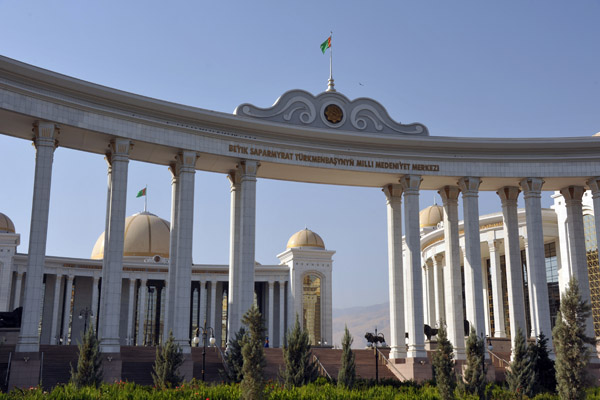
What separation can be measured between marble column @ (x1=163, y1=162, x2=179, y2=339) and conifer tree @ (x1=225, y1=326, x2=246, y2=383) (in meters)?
3.70

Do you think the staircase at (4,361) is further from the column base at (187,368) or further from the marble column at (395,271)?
the marble column at (395,271)

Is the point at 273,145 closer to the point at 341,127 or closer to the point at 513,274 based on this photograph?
the point at 341,127

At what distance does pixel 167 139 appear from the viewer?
32.4m

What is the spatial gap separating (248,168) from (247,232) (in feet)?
11.0

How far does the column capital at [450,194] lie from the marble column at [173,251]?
16.2 metres

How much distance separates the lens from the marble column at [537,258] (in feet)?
117

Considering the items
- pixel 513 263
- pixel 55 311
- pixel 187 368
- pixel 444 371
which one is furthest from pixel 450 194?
pixel 55 311

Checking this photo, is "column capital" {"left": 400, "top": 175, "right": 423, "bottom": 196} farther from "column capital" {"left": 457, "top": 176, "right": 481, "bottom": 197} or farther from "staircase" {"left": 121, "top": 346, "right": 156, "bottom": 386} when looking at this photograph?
"staircase" {"left": 121, "top": 346, "right": 156, "bottom": 386}

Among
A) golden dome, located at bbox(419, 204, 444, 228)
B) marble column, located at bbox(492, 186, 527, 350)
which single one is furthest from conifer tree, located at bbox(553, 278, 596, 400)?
golden dome, located at bbox(419, 204, 444, 228)

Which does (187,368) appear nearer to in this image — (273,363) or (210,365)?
(210,365)

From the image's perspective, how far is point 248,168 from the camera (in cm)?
3425

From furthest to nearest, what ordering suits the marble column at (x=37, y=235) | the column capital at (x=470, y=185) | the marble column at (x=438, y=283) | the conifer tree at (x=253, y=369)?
the marble column at (x=438, y=283), the column capital at (x=470, y=185), the marble column at (x=37, y=235), the conifer tree at (x=253, y=369)

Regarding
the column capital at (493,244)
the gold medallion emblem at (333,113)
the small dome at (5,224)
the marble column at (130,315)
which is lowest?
the marble column at (130,315)

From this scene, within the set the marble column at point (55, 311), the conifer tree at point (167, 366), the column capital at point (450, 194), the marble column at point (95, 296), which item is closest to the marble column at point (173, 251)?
the conifer tree at point (167, 366)
